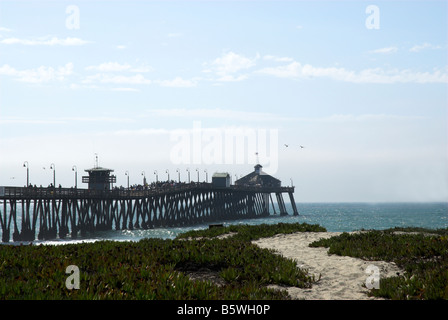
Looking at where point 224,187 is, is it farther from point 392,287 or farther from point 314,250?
point 392,287

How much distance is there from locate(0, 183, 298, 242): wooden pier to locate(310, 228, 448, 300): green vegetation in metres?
31.2

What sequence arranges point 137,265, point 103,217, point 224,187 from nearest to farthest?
point 137,265
point 103,217
point 224,187

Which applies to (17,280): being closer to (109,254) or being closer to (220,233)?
(109,254)

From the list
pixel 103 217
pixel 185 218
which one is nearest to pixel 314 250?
pixel 103 217

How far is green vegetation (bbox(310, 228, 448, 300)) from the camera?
12.8m

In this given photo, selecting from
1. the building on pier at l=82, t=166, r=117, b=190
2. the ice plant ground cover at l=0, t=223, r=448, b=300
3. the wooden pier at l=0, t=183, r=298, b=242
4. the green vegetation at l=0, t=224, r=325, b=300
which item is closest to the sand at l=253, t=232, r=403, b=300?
the ice plant ground cover at l=0, t=223, r=448, b=300

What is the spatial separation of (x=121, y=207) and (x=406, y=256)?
2003 inches

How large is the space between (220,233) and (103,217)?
4029 cm

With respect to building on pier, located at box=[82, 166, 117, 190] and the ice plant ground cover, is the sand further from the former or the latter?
building on pier, located at box=[82, 166, 117, 190]

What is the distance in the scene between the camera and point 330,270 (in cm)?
1630

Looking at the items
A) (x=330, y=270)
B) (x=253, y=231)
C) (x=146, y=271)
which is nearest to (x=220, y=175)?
(x=253, y=231)
